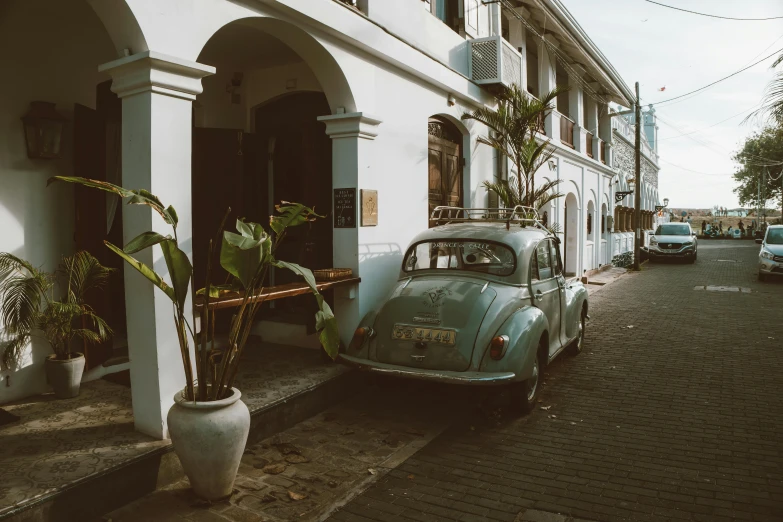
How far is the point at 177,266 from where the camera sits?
3.58 metres

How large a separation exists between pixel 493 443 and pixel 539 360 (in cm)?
131

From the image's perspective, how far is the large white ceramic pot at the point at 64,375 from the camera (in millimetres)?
4930

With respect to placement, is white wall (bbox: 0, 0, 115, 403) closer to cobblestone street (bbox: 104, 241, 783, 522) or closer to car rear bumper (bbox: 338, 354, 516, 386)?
cobblestone street (bbox: 104, 241, 783, 522)

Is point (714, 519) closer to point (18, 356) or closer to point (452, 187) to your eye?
point (18, 356)

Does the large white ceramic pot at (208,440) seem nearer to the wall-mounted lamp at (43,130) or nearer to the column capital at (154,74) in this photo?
the column capital at (154,74)

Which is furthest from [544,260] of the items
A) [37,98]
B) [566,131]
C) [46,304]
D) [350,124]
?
[566,131]

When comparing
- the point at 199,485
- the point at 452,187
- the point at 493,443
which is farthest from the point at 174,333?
the point at 452,187

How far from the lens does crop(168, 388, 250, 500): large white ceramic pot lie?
356cm

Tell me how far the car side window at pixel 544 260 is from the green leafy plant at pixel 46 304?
442 centimetres

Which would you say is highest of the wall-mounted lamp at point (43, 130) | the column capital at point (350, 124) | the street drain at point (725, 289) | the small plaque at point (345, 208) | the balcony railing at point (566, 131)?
the balcony railing at point (566, 131)

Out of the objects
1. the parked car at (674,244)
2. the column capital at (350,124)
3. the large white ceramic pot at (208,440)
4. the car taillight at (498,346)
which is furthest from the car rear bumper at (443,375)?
the parked car at (674,244)

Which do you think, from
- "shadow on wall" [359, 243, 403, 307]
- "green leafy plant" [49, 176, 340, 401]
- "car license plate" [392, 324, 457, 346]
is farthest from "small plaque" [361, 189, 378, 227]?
"green leafy plant" [49, 176, 340, 401]

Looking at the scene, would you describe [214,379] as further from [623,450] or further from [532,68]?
[532,68]

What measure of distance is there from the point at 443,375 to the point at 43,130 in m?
4.19
